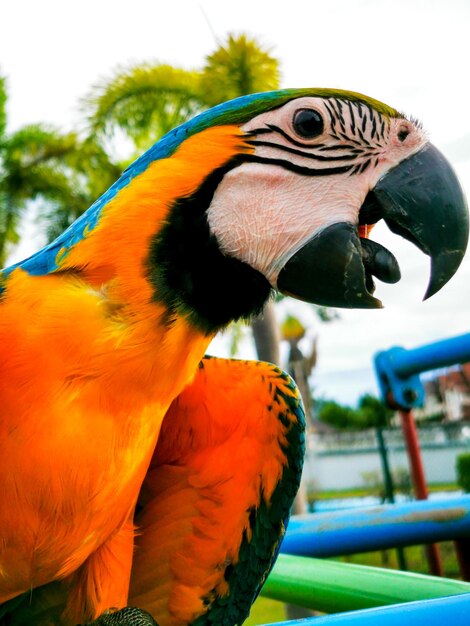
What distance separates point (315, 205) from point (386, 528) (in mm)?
973

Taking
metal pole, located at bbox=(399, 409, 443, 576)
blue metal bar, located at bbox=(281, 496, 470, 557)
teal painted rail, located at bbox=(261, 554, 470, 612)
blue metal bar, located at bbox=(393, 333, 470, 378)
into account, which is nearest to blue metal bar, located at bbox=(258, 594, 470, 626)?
teal painted rail, located at bbox=(261, 554, 470, 612)

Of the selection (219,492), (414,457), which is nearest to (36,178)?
(414,457)

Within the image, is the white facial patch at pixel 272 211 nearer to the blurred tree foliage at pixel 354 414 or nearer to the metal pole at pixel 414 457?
the metal pole at pixel 414 457

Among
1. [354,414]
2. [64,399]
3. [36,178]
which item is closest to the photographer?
[64,399]

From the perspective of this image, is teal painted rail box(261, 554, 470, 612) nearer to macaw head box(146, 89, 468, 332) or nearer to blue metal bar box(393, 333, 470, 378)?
macaw head box(146, 89, 468, 332)

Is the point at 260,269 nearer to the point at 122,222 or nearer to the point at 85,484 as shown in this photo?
the point at 122,222

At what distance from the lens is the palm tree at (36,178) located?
8938 mm

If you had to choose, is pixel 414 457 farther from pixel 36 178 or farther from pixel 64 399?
pixel 36 178

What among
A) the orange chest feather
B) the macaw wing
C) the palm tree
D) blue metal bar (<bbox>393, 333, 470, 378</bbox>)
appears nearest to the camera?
the orange chest feather

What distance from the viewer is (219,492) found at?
141 centimetres

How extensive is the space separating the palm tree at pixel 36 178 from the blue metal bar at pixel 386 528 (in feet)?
24.8

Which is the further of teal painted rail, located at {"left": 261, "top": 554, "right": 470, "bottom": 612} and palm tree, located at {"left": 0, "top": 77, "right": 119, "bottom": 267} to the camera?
palm tree, located at {"left": 0, "top": 77, "right": 119, "bottom": 267}

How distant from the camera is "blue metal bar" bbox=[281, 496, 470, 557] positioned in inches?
62.1

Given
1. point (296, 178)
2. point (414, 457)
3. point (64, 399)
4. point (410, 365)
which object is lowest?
point (414, 457)
